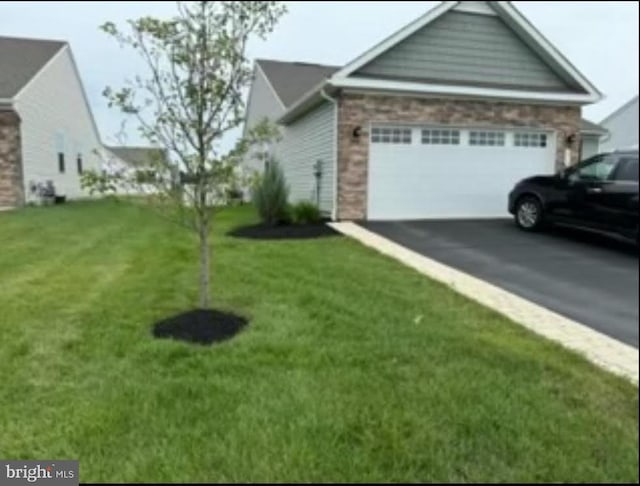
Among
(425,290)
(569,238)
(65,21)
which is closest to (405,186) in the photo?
(425,290)

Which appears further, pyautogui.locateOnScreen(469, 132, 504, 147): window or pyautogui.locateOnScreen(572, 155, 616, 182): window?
pyautogui.locateOnScreen(469, 132, 504, 147): window

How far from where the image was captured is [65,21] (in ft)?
5.08

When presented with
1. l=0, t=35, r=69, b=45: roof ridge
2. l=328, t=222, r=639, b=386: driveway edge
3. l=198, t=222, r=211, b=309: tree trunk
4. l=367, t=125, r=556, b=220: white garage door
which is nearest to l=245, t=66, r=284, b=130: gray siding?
l=367, t=125, r=556, b=220: white garage door

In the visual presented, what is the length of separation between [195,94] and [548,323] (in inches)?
129

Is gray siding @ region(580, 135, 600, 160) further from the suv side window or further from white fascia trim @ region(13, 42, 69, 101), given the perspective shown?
white fascia trim @ region(13, 42, 69, 101)

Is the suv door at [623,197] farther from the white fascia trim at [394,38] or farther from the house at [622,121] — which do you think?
the house at [622,121]

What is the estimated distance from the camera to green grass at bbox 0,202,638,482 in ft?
8.83

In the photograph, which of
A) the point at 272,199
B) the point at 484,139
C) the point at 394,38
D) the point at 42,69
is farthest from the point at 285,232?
the point at 42,69

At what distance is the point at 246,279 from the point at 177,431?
3.59 metres

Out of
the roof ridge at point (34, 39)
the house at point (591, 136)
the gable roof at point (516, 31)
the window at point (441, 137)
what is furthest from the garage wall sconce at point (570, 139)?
the roof ridge at point (34, 39)

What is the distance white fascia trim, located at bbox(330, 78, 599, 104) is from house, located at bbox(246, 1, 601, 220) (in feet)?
0.07

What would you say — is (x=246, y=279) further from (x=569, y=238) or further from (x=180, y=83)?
(x=569, y=238)

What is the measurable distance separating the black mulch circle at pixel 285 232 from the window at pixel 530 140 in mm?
4660

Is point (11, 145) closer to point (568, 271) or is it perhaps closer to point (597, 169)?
point (597, 169)
